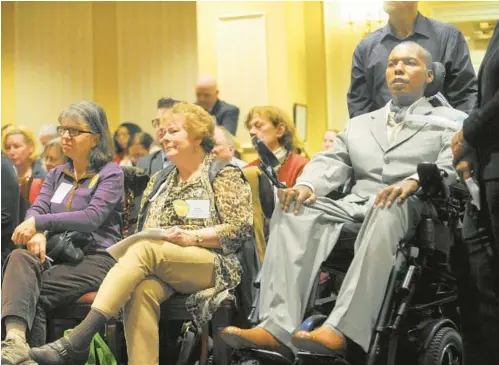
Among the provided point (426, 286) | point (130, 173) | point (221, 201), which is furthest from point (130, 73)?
point (426, 286)

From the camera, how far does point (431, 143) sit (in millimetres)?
3230

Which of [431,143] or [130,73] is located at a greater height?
[130,73]

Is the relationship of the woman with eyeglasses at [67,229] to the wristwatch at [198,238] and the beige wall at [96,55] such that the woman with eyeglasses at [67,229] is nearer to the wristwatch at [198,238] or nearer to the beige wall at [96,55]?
the wristwatch at [198,238]

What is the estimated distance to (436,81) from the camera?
347 cm

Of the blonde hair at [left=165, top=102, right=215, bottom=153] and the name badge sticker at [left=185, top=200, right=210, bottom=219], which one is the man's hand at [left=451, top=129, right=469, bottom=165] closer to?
the name badge sticker at [left=185, top=200, right=210, bottom=219]

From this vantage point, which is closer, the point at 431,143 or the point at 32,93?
the point at 431,143

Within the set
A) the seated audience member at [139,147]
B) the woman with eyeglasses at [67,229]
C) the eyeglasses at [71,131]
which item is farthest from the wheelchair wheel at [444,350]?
the seated audience member at [139,147]

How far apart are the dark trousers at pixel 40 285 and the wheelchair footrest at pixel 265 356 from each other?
0.88 metres

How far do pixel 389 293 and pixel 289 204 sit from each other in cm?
57

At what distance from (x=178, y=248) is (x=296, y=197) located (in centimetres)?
54

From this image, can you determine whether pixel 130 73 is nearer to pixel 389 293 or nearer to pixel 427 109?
pixel 427 109

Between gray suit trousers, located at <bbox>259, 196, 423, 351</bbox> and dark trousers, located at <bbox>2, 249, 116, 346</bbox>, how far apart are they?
0.90 m

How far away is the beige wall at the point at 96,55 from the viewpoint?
9.14 metres

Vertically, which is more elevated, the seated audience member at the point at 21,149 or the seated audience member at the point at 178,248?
the seated audience member at the point at 21,149
